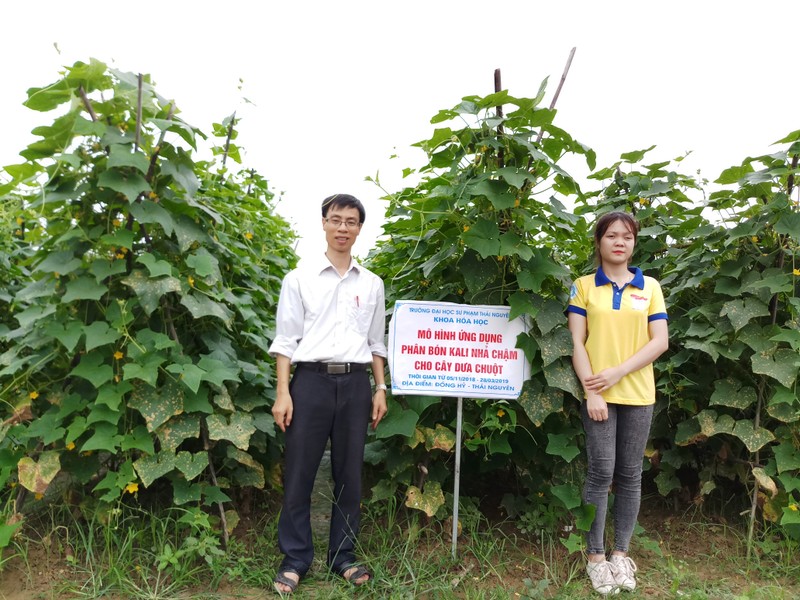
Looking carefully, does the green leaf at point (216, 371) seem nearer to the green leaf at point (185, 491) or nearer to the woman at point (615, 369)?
the green leaf at point (185, 491)

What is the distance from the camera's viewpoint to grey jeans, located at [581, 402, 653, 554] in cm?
318

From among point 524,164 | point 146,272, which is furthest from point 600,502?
point 146,272

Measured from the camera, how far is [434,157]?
339 centimetres

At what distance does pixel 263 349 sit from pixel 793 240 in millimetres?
3208

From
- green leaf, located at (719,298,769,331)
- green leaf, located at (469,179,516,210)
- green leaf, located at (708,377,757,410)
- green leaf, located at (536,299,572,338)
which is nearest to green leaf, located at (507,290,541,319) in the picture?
green leaf, located at (536,299,572,338)

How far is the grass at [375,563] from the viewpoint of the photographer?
10.2 feet

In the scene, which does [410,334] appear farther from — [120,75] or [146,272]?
[120,75]

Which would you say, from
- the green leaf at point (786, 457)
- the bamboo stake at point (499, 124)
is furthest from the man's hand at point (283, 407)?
the green leaf at point (786, 457)

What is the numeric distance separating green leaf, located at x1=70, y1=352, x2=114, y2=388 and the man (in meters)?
0.82

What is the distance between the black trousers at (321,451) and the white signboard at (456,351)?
304 mm

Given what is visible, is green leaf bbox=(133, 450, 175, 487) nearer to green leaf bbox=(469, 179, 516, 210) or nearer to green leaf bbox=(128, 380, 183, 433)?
green leaf bbox=(128, 380, 183, 433)

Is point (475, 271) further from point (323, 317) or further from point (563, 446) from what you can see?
point (563, 446)

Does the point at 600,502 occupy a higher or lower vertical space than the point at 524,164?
lower

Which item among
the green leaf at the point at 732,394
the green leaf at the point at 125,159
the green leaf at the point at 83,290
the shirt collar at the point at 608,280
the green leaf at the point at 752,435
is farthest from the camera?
the green leaf at the point at 732,394
